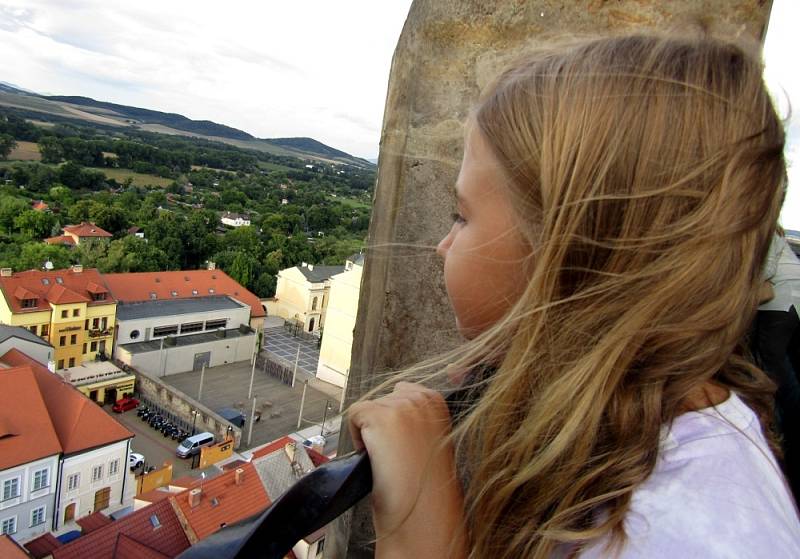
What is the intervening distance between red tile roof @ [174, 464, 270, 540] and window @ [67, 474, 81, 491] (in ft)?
9.84

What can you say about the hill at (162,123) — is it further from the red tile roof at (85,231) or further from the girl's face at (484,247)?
the girl's face at (484,247)

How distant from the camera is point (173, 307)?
1864 cm

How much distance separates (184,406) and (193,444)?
1.94 m

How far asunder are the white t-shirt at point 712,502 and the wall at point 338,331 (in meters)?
16.3

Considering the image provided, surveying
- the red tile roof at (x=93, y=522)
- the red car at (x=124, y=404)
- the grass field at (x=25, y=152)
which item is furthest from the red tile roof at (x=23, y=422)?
the grass field at (x=25, y=152)

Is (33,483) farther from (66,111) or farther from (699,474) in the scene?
(66,111)

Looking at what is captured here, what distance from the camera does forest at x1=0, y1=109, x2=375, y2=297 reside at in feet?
84.9

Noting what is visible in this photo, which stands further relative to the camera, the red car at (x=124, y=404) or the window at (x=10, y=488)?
the red car at (x=124, y=404)

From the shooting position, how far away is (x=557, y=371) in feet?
2.26

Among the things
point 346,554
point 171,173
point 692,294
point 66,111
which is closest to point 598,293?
point 692,294

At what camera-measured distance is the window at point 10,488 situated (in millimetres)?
9070

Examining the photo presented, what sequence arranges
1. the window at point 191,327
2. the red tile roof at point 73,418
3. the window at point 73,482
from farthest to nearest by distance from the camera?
the window at point 191,327 → the red tile roof at point 73,418 → the window at point 73,482

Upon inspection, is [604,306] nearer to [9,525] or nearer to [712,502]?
[712,502]

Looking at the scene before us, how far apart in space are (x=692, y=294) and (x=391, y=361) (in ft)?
2.84
